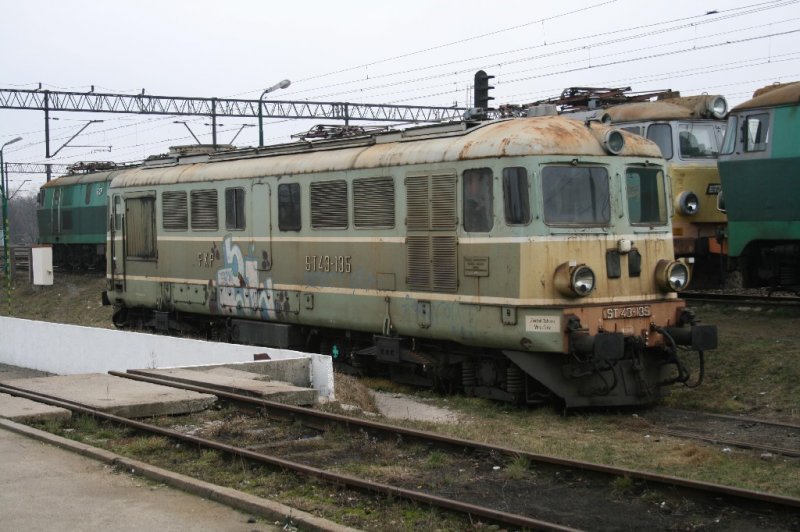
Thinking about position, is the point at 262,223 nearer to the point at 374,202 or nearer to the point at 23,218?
the point at 374,202

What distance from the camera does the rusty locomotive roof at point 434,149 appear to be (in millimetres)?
12266

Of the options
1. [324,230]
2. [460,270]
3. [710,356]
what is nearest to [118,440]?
[460,270]

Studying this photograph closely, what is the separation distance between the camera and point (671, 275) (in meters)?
12.8

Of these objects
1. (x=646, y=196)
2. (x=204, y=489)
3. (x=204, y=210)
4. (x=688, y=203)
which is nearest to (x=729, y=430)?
(x=646, y=196)

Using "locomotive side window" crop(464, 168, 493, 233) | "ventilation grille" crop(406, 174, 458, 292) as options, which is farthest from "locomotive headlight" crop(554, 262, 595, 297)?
"ventilation grille" crop(406, 174, 458, 292)

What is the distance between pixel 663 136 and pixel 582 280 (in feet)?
25.5

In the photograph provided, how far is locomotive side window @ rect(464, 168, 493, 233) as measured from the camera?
12391 millimetres

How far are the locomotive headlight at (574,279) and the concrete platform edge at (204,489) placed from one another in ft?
17.3

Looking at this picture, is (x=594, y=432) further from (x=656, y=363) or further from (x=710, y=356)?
(x=710, y=356)

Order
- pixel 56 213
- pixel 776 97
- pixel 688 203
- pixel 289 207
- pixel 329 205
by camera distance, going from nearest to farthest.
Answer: pixel 329 205 < pixel 289 207 < pixel 776 97 < pixel 688 203 < pixel 56 213

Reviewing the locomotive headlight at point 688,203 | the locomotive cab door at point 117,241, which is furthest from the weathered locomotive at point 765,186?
the locomotive cab door at point 117,241

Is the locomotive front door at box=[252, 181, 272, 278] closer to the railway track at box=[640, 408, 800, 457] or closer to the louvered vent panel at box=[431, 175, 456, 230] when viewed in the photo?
the louvered vent panel at box=[431, 175, 456, 230]

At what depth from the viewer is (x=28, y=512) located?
7488mm

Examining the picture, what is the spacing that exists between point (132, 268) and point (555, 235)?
11220 millimetres
